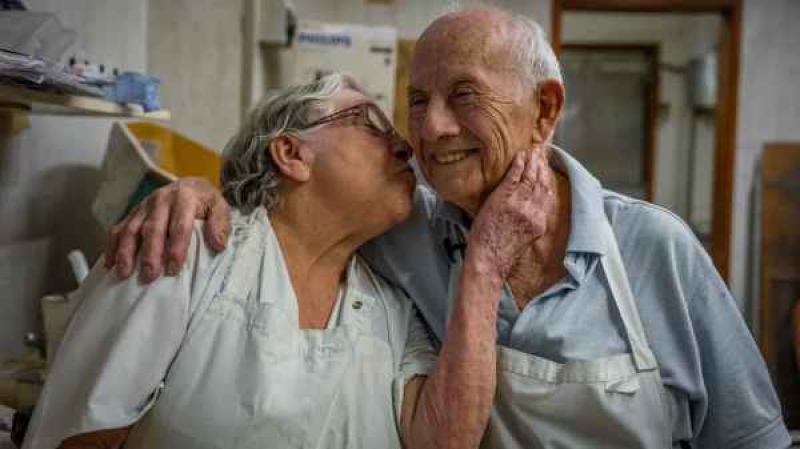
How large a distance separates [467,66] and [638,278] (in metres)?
0.50

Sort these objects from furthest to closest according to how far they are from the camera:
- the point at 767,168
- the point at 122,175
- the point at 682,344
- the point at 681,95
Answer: the point at 681,95 < the point at 767,168 < the point at 122,175 < the point at 682,344

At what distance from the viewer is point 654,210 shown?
1219 millimetres

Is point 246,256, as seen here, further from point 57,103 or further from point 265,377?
point 57,103

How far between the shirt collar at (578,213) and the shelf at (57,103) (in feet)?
2.60

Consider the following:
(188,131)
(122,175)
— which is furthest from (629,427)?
(188,131)

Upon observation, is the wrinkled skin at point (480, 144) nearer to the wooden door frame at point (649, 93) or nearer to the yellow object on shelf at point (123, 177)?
the yellow object on shelf at point (123, 177)

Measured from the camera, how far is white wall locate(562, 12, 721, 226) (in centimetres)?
492

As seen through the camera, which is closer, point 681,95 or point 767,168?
point 767,168

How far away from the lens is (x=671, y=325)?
114cm

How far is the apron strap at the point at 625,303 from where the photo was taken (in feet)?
3.66

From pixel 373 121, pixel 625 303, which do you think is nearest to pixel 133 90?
pixel 373 121

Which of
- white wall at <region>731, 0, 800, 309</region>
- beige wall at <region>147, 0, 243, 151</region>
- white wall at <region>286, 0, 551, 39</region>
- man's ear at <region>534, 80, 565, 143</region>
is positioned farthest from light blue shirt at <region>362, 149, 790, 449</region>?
white wall at <region>731, 0, 800, 309</region>

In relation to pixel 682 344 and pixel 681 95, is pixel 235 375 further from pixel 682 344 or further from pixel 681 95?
pixel 681 95

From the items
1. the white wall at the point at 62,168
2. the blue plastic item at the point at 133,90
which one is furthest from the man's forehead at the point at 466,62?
the white wall at the point at 62,168
